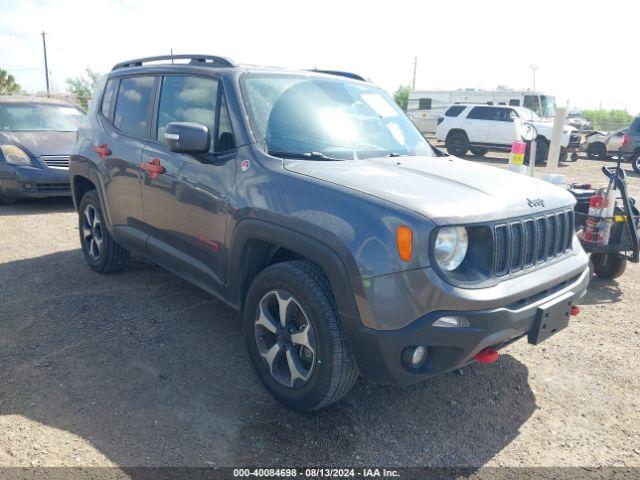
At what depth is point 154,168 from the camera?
4078 mm

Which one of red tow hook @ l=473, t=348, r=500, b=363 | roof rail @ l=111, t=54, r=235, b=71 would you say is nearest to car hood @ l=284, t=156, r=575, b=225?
red tow hook @ l=473, t=348, r=500, b=363

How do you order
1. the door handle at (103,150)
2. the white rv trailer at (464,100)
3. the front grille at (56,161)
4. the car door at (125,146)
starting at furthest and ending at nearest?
the white rv trailer at (464,100) → the front grille at (56,161) → the door handle at (103,150) → the car door at (125,146)

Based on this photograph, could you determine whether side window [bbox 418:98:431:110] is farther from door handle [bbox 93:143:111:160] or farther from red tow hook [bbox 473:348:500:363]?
red tow hook [bbox 473:348:500:363]

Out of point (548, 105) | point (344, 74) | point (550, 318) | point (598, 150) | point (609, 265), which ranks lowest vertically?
point (598, 150)

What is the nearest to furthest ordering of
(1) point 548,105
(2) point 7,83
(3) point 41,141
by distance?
(3) point 41,141, (1) point 548,105, (2) point 7,83

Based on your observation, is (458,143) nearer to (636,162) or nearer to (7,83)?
(636,162)

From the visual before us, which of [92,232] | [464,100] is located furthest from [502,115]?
[92,232]

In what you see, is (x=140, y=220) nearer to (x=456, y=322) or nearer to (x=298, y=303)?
(x=298, y=303)

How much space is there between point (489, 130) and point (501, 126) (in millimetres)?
459

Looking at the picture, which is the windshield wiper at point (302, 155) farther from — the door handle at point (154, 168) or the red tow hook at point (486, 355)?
the red tow hook at point (486, 355)

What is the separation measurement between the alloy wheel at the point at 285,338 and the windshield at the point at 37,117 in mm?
7671

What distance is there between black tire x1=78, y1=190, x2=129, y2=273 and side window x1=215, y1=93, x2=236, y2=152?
2.06 metres

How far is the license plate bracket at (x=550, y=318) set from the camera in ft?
9.43

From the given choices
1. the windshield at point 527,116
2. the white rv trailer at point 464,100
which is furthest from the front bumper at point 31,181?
the white rv trailer at point 464,100
